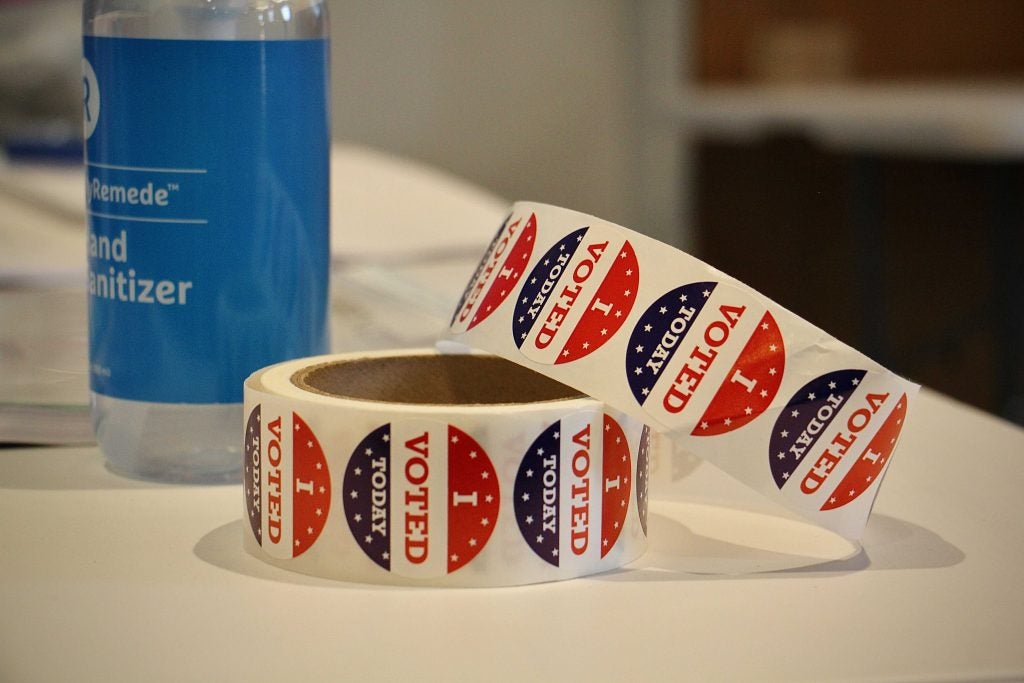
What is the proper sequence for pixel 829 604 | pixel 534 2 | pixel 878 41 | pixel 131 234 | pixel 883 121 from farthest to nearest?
pixel 878 41
pixel 534 2
pixel 883 121
pixel 131 234
pixel 829 604

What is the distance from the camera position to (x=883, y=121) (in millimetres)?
2553

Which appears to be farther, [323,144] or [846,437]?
[323,144]

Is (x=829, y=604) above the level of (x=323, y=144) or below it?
below

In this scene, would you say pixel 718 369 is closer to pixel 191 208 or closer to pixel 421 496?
pixel 421 496

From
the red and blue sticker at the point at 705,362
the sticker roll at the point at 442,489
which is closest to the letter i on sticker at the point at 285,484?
the sticker roll at the point at 442,489

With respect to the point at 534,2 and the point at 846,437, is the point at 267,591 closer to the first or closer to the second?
the point at 846,437

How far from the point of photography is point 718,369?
432 mm

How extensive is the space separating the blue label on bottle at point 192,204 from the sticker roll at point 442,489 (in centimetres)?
9

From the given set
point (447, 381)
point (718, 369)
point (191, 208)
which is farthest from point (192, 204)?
point (718, 369)

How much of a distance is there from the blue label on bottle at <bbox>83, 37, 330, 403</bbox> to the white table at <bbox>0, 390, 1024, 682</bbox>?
0.06 metres

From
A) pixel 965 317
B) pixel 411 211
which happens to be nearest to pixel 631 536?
pixel 411 211

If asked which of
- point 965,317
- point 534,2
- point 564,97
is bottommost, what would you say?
point 965,317

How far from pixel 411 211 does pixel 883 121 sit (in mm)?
1491

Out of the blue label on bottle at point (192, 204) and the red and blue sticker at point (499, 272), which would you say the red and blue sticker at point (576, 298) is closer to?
→ the red and blue sticker at point (499, 272)
